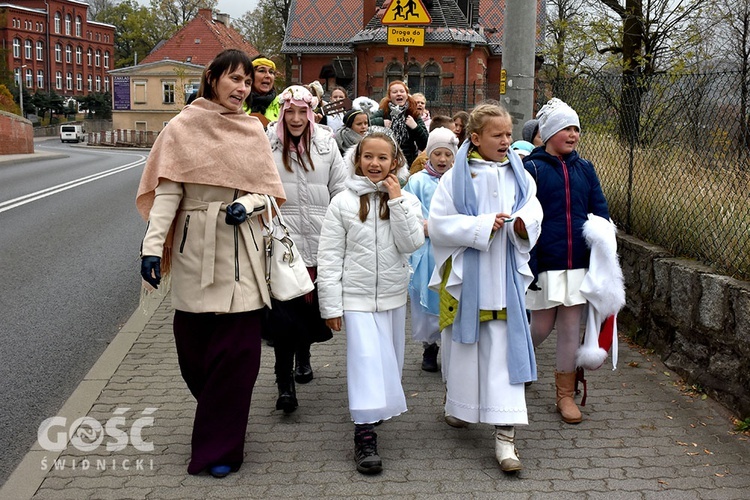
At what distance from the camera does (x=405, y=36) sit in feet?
36.7

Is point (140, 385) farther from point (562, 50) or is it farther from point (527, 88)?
point (562, 50)

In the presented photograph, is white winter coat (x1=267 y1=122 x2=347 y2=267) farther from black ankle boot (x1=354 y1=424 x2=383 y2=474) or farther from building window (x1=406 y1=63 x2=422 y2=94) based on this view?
building window (x1=406 y1=63 x2=422 y2=94)

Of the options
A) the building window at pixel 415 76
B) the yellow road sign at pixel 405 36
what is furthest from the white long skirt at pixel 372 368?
the building window at pixel 415 76

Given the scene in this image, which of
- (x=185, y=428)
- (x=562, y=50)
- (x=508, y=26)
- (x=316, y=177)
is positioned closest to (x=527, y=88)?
(x=508, y=26)

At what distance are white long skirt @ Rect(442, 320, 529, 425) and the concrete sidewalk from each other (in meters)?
0.25

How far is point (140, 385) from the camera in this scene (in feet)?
18.8

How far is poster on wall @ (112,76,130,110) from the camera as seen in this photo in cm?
7894

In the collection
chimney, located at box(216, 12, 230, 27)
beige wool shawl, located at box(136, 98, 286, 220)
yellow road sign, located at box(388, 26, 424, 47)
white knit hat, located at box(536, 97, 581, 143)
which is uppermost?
chimney, located at box(216, 12, 230, 27)

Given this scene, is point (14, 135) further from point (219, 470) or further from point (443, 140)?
point (219, 470)

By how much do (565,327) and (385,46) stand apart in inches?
1593

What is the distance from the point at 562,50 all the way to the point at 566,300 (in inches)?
614

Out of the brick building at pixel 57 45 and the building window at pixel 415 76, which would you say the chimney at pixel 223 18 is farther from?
the building window at pixel 415 76

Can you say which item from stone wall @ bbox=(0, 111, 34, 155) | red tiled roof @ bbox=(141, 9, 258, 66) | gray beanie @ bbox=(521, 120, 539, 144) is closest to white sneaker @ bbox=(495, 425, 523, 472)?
gray beanie @ bbox=(521, 120, 539, 144)

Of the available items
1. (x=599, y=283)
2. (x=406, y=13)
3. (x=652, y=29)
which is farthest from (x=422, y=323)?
(x=652, y=29)
